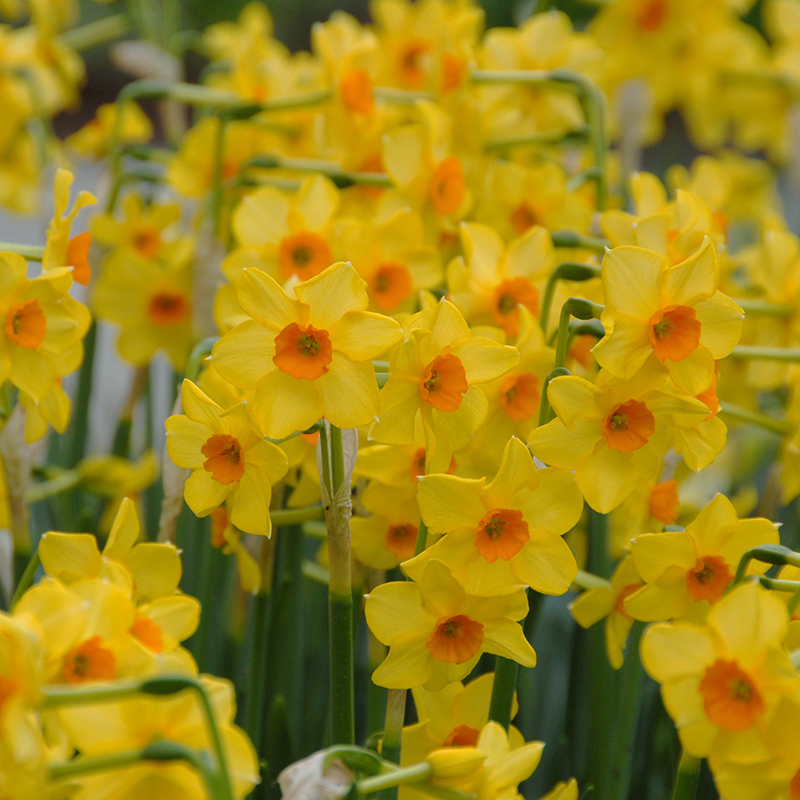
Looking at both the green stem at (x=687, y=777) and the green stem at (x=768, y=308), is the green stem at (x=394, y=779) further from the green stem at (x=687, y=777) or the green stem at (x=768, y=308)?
the green stem at (x=768, y=308)

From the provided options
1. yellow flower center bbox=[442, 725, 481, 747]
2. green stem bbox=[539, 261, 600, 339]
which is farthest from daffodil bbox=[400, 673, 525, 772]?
green stem bbox=[539, 261, 600, 339]

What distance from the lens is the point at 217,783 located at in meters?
0.42

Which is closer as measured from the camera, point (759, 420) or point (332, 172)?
point (759, 420)

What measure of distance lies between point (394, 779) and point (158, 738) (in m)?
0.14

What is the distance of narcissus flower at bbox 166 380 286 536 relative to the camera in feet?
2.13

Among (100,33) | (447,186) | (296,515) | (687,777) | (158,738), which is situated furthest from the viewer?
(100,33)

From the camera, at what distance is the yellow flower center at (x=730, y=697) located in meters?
0.51

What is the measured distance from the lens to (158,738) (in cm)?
46

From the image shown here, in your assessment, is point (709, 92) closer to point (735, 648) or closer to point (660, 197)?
point (660, 197)

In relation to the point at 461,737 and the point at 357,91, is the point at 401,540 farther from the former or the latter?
the point at 357,91

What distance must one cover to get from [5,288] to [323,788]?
1.46 feet

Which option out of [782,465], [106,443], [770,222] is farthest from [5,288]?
[106,443]

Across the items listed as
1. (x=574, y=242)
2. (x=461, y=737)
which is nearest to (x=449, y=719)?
(x=461, y=737)

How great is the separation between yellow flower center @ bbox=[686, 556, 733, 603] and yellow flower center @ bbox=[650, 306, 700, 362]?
0.53ft
